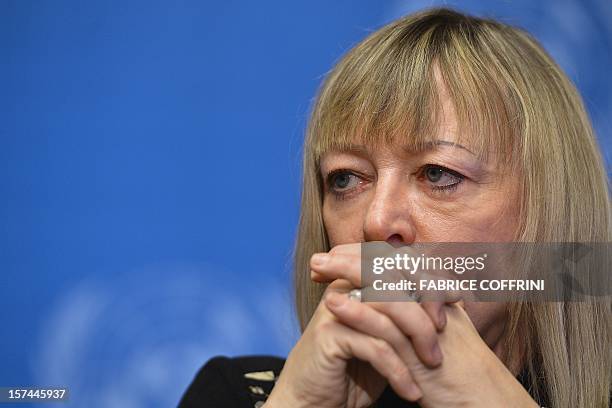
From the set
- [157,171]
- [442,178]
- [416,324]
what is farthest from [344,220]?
[157,171]

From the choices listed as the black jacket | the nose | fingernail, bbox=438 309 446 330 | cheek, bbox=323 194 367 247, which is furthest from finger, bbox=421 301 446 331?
the black jacket

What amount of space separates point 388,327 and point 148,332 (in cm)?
112

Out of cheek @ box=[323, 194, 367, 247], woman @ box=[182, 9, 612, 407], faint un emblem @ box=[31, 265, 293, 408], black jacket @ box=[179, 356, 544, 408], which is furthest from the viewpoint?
faint un emblem @ box=[31, 265, 293, 408]

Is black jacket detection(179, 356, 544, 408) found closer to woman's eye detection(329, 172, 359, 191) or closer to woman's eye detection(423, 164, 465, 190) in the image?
woman's eye detection(329, 172, 359, 191)

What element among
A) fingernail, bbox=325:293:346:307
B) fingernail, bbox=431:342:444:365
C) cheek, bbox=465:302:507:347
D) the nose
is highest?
the nose

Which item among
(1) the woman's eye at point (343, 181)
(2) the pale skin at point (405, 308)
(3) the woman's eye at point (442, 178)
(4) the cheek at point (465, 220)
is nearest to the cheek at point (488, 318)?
(2) the pale skin at point (405, 308)

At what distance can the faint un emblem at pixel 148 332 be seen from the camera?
219cm

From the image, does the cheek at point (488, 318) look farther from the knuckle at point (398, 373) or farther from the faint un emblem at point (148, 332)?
the faint un emblem at point (148, 332)

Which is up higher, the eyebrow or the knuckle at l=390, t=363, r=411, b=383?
the eyebrow

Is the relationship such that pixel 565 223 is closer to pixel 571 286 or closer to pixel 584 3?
pixel 571 286

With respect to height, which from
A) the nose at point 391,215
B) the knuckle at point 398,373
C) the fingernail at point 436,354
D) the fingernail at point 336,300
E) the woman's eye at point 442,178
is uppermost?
the woman's eye at point 442,178

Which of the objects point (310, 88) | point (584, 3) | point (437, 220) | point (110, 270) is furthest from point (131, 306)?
point (584, 3)

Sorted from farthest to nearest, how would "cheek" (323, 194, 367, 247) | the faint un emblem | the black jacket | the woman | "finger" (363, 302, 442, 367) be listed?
the faint un emblem
the black jacket
"cheek" (323, 194, 367, 247)
the woman
"finger" (363, 302, 442, 367)

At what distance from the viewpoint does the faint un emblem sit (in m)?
2.19
